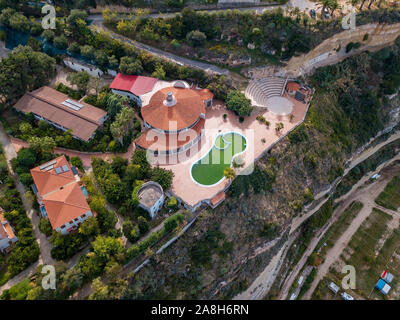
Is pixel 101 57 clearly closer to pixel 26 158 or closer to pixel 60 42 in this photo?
pixel 60 42

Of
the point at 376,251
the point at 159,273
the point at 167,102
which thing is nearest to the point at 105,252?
the point at 159,273

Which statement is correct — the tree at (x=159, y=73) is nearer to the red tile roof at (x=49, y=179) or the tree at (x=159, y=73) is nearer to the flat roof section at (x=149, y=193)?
the flat roof section at (x=149, y=193)

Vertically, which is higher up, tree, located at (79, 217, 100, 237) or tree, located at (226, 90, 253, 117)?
tree, located at (226, 90, 253, 117)

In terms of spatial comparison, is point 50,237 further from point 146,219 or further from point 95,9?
point 95,9

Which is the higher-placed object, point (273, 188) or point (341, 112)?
point (341, 112)

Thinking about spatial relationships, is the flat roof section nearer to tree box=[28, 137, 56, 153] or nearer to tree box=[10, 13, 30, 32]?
tree box=[28, 137, 56, 153]

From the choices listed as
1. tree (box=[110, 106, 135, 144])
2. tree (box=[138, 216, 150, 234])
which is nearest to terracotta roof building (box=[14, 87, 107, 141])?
tree (box=[110, 106, 135, 144])

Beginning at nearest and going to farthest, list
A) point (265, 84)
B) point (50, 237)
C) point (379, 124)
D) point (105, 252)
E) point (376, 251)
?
1. point (105, 252)
2. point (50, 237)
3. point (376, 251)
4. point (265, 84)
5. point (379, 124)
